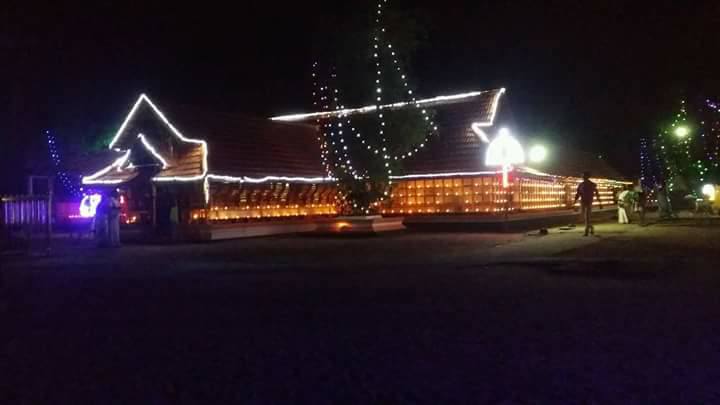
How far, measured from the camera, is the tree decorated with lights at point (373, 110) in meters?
26.3

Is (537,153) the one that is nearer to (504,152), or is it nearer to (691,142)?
(504,152)

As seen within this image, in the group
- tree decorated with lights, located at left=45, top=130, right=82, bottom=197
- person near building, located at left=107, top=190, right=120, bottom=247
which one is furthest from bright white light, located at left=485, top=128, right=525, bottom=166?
tree decorated with lights, located at left=45, top=130, right=82, bottom=197

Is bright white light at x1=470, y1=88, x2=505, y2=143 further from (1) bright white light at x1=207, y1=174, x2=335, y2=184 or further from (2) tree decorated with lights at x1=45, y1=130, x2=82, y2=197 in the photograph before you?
(2) tree decorated with lights at x1=45, y1=130, x2=82, y2=197

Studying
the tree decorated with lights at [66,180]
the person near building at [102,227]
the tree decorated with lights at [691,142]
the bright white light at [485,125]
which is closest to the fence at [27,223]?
the person near building at [102,227]

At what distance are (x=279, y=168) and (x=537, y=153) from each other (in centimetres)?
1401

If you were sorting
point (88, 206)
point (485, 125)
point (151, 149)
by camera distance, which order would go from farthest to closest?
1. point (88, 206)
2. point (485, 125)
3. point (151, 149)

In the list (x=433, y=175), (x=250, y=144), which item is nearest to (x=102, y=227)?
(x=250, y=144)

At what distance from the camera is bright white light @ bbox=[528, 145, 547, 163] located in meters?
36.1

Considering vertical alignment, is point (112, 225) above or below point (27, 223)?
below

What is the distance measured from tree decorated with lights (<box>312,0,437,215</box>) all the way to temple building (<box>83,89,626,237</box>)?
468 mm

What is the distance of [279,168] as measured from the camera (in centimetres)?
3020

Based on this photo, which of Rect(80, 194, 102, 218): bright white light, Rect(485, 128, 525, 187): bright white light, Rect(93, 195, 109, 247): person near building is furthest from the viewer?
Rect(80, 194, 102, 218): bright white light

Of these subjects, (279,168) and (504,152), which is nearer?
(504,152)

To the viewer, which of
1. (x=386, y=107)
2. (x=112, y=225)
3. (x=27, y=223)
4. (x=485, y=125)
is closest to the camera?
(x=27, y=223)
